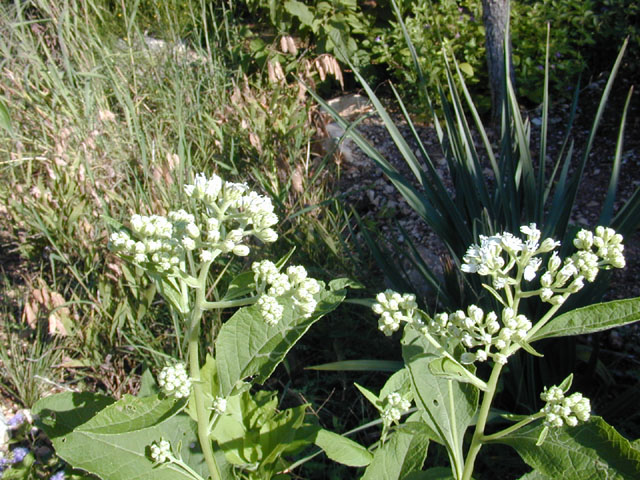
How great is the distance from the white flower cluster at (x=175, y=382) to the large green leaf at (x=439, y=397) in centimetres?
43

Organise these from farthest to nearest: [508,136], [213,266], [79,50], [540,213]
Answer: [79,50]
[213,266]
[508,136]
[540,213]

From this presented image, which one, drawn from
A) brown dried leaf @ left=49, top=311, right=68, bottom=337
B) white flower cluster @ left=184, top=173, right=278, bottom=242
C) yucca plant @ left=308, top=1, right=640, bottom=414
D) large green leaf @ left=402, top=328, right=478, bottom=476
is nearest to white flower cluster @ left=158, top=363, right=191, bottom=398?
white flower cluster @ left=184, top=173, right=278, bottom=242

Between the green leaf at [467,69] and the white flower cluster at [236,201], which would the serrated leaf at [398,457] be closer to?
the white flower cluster at [236,201]

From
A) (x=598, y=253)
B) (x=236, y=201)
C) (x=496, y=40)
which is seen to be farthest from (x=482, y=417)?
(x=496, y=40)

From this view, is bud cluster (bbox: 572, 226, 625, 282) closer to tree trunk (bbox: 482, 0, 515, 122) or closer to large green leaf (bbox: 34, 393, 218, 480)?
large green leaf (bbox: 34, 393, 218, 480)

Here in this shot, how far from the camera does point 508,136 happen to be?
84.8 inches


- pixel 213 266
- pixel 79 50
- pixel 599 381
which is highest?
pixel 79 50

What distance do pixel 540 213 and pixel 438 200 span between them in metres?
0.35

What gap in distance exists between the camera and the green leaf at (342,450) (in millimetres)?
1355

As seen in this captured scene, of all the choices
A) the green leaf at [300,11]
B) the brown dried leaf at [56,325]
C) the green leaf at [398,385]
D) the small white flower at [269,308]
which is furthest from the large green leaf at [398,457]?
the green leaf at [300,11]

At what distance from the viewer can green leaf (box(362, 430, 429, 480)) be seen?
1347 millimetres

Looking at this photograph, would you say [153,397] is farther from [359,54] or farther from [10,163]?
[359,54]

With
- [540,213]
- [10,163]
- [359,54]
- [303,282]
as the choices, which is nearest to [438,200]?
[540,213]

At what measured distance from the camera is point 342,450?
1378 millimetres
